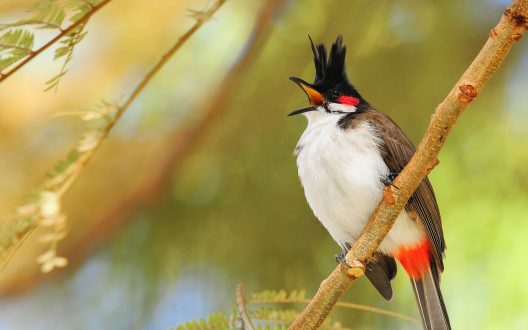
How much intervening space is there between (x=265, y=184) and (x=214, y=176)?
0.66 ft

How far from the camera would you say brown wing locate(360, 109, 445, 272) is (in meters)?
2.06

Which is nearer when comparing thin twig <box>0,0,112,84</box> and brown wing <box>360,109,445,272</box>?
thin twig <box>0,0,112,84</box>

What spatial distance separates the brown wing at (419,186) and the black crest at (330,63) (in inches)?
8.4

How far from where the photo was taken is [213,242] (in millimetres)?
2539

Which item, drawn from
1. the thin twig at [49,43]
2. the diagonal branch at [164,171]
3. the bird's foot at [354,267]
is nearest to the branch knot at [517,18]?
the bird's foot at [354,267]

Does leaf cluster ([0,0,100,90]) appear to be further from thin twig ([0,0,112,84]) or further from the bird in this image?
the bird

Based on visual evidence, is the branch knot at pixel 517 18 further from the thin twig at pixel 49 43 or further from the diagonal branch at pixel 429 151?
the thin twig at pixel 49 43

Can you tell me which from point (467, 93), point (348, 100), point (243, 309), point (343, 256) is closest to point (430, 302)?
point (343, 256)

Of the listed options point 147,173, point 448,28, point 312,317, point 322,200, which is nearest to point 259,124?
point 147,173

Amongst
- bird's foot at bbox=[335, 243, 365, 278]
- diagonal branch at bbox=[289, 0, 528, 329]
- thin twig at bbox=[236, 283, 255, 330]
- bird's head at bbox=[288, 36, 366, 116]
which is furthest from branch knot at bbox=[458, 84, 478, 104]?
bird's head at bbox=[288, 36, 366, 116]

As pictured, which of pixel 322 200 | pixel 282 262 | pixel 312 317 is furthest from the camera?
pixel 282 262

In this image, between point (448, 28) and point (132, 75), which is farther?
point (132, 75)

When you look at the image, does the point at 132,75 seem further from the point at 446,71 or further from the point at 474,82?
the point at 474,82

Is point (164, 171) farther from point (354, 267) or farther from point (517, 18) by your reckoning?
point (517, 18)
